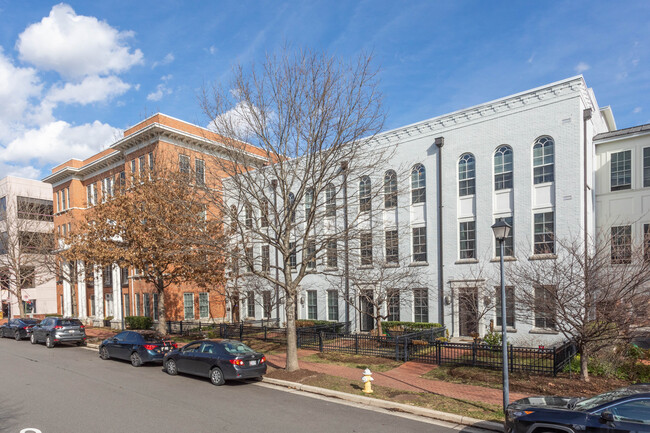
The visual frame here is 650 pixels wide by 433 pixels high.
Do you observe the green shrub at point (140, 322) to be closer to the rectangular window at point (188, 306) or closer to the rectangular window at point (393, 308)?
the rectangular window at point (188, 306)

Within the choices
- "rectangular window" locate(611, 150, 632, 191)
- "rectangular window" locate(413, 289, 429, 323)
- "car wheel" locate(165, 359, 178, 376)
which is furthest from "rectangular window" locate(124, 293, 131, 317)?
"rectangular window" locate(611, 150, 632, 191)

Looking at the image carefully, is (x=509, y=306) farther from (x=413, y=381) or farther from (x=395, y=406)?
(x=395, y=406)

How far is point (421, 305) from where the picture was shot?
2344cm

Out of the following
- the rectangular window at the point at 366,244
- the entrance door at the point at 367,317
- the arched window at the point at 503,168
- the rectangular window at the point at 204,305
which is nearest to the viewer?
the rectangular window at the point at 366,244

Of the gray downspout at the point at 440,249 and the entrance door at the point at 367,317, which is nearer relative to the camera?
the gray downspout at the point at 440,249

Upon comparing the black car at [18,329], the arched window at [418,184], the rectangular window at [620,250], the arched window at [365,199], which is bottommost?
the black car at [18,329]

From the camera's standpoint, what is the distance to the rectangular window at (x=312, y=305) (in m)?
28.5

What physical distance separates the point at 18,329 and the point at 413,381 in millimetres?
27395

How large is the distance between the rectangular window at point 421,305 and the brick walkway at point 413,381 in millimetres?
6696

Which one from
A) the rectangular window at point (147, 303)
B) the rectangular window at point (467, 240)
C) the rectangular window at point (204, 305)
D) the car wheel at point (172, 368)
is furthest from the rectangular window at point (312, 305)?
the rectangular window at point (147, 303)

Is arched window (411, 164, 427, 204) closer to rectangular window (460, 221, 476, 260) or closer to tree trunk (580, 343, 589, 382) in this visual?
rectangular window (460, 221, 476, 260)

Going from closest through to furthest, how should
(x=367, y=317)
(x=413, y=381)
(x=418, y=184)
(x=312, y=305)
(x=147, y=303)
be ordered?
(x=413, y=381) → (x=418, y=184) → (x=367, y=317) → (x=312, y=305) → (x=147, y=303)

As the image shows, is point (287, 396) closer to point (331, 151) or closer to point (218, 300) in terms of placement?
point (331, 151)

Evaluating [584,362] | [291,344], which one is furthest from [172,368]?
[584,362]
